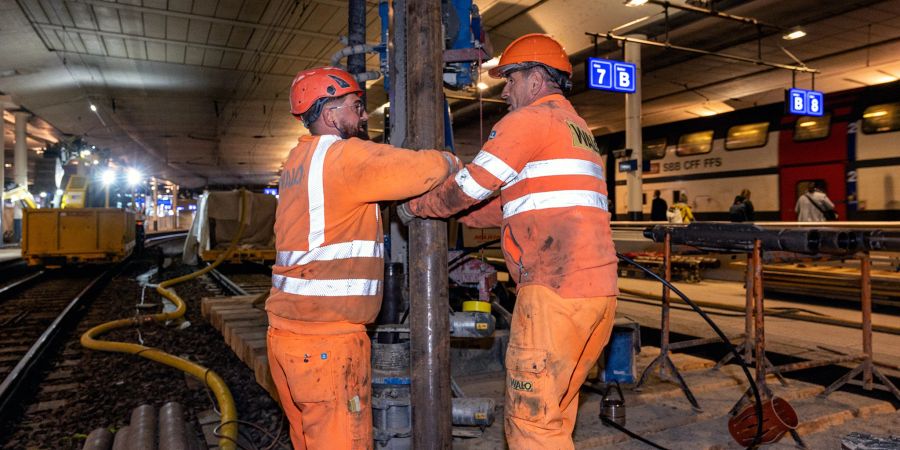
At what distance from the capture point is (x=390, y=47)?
256cm

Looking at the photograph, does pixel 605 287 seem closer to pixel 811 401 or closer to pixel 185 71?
pixel 811 401

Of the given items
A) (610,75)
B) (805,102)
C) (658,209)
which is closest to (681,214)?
(658,209)

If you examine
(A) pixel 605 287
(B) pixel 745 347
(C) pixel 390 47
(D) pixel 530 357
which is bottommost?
(B) pixel 745 347

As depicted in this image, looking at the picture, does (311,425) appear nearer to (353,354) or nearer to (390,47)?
(353,354)

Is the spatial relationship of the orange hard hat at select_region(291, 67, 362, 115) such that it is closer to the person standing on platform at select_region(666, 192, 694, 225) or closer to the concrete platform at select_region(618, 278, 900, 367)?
the concrete platform at select_region(618, 278, 900, 367)

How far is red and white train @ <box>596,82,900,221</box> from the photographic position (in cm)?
1105

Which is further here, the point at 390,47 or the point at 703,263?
the point at 703,263

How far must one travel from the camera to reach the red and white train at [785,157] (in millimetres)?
11055

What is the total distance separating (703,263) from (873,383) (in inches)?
310

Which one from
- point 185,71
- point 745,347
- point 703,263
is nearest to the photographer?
point 745,347

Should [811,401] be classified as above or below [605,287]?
below

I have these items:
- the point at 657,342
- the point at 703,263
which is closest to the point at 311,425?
the point at 657,342

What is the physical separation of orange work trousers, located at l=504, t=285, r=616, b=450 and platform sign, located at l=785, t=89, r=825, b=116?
1282 centimetres

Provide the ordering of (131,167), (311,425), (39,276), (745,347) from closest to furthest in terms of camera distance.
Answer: (311,425)
(745,347)
(39,276)
(131,167)
